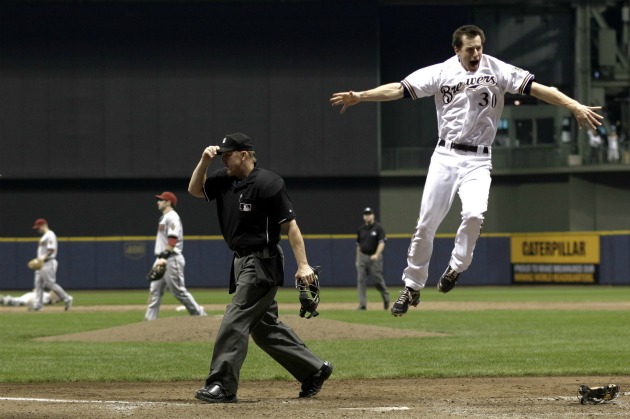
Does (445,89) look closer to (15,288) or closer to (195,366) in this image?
(195,366)

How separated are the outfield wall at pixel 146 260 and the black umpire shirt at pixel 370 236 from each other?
18055 millimetres

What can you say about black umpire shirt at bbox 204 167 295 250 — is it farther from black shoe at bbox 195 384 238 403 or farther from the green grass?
the green grass

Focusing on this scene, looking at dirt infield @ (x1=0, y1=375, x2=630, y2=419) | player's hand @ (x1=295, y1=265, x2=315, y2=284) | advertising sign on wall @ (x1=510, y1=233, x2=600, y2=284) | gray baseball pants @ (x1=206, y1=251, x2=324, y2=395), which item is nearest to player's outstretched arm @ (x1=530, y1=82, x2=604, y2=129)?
dirt infield @ (x1=0, y1=375, x2=630, y2=419)

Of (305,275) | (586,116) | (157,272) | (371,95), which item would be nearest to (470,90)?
(371,95)

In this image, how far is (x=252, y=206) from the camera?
9836 mm

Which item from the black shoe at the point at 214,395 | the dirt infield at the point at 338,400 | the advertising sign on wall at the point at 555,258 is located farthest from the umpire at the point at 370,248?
the advertising sign on wall at the point at 555,258

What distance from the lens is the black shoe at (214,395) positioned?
9750 mm

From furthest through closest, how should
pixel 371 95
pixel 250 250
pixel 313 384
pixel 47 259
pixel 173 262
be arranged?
pixel 47 259 → pixel 173 262 → pixel 313 384 → pixel 250 250 → pixel 371 95

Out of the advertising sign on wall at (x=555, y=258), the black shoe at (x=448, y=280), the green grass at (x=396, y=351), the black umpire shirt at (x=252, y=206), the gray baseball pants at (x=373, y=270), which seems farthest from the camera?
the advertising sign on wall at (x=555, y=258)

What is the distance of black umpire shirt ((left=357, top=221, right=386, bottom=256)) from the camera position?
25125 millimetres

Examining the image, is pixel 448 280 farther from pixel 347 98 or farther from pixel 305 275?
pixel 347 98

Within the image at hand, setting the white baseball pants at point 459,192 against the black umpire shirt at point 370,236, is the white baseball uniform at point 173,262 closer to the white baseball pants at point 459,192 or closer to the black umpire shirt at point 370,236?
the black umpire shirt at point 370,236

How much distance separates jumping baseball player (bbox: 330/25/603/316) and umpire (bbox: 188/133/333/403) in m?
1.03

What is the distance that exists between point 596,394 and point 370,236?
1584 cm
